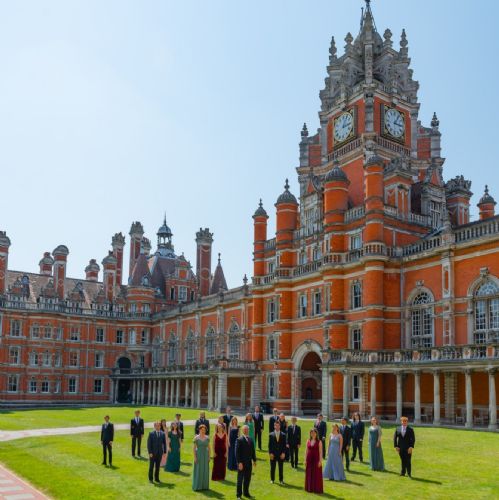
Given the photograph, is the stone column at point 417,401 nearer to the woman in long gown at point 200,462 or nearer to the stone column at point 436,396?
the stone column at point 436,396

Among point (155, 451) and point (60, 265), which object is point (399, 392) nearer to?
point (155, 451)

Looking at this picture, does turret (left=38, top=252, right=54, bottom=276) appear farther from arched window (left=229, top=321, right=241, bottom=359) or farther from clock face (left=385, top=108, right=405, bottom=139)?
clock face (left=385, top=108, right=405, bottom=139)

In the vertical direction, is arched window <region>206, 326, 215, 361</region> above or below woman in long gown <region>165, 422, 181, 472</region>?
above

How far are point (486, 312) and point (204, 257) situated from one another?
46.0 meters

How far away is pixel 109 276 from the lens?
78.8 m

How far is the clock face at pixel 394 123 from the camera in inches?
2084

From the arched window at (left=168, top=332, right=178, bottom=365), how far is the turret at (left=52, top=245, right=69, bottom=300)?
13497 millimetres

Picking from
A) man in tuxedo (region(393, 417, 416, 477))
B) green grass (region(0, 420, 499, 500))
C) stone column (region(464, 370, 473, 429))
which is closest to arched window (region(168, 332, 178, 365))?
stone column (region(464, 370, 473, 429))

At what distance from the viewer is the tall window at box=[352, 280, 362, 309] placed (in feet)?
147

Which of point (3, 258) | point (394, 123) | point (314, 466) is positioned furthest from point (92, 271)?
point (314, 466)

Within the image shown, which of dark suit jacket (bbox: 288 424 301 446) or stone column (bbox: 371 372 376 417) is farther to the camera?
stone column (bbox: 371 372 376 417)

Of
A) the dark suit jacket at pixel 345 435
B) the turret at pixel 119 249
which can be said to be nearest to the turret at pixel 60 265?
the turret at pixel 119 249

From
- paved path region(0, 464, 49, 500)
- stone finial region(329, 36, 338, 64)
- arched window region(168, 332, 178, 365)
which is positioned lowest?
paved path region(0, 464, 49, 500)

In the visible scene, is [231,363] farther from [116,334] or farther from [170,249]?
[170,249]
